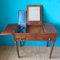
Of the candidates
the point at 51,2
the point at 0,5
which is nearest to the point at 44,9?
the point at 51,2

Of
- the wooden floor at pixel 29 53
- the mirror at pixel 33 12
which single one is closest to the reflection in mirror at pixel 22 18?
the mirror at pixel 33 12

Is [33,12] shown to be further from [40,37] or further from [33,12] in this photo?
[40,37]

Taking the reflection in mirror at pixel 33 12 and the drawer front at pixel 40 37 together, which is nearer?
the drawer front at pixel 40 37

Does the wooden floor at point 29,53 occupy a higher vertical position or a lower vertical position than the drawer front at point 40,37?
lower

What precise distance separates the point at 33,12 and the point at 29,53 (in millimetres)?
839

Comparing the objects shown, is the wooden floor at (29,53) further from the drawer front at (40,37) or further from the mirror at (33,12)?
the mirror at (33,12)

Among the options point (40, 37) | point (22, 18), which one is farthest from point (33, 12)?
point (40, 37)

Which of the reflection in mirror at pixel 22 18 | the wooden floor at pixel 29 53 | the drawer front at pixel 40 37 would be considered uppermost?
the reflection in mirror at pixel 22 18

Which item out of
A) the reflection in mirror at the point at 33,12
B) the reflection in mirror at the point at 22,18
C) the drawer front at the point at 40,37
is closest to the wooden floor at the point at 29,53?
the drawer front at the point at 40,37

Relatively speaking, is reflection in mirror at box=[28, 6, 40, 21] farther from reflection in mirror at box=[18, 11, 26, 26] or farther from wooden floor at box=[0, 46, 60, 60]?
wooden floor at box=[0, 46, 60, 60]

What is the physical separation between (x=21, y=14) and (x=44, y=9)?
0.48 m

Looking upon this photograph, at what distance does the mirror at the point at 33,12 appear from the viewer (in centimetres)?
262

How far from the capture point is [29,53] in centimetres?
270

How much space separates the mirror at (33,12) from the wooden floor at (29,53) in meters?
0.68
